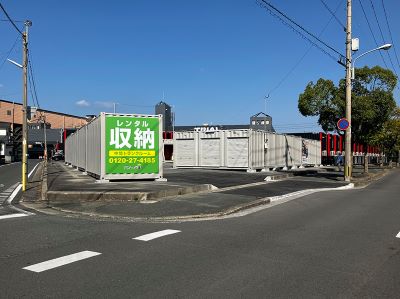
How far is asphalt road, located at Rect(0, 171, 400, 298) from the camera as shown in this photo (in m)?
5.22

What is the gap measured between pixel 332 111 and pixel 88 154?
16541 mm

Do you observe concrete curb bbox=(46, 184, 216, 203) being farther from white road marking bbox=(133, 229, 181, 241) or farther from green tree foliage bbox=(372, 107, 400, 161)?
green tree foliage bbox=(372, 107, 400, 161)

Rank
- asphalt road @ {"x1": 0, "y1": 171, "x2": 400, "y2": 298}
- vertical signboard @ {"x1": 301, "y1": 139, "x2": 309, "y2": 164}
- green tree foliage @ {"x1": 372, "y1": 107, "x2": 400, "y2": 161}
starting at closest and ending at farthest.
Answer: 1. asphalt road @ {"x1": 0, "y1": 171, "x2": 400, "y2": 298}
2. vertical signboard @ {"x1": 301, "y1": 139, "x2": 309, "y2": 164}
3. green tree foliage @ {"x1": 372, "y1": 107, "x2": 400, "y2": 161}

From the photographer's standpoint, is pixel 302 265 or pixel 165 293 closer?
pixel 165 293

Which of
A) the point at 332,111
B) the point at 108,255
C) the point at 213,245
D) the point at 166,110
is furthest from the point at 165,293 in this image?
the point at 166,110

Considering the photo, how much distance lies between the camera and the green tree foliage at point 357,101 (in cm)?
2928

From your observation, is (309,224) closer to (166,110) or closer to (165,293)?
(165,293)

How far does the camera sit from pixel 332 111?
Result: 29719 mm

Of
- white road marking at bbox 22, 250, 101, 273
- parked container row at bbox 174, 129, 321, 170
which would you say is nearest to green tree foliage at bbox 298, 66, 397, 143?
parked container row at bbox 174, 129, 321, 170

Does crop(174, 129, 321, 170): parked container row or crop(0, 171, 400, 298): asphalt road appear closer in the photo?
crop(0, 171, 400, 298): asphalt road

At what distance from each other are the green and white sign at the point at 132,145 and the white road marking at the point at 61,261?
11.8m

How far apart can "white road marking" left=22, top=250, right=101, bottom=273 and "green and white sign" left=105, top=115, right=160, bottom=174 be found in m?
11.8

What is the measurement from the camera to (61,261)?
6.46 metres

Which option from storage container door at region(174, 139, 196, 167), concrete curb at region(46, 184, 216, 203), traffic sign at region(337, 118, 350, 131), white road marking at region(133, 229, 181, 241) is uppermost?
traffic sign at region(337, 118, 350, 131)
